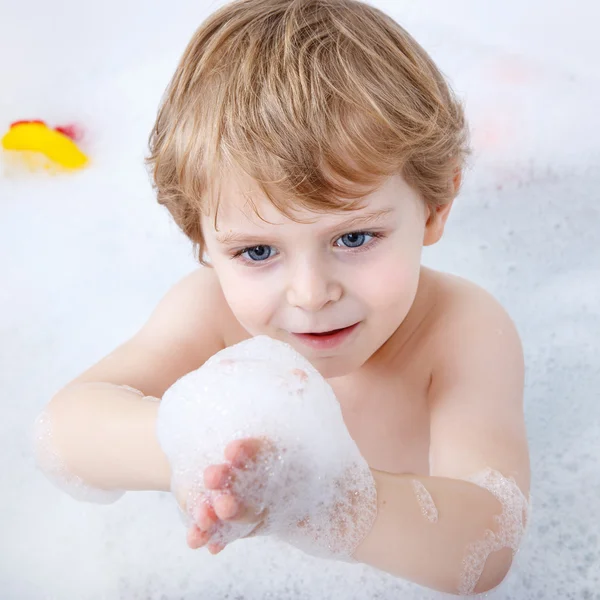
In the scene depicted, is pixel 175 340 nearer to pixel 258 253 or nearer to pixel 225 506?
pixel 258 253

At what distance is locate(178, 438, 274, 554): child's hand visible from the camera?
0.76 m

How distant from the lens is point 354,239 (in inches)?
39.9

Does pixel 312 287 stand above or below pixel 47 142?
above

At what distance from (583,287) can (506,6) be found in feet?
2.54

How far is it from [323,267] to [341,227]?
0.05 metres

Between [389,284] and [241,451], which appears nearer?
[241,451]

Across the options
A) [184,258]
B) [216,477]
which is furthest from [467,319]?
[184,258]

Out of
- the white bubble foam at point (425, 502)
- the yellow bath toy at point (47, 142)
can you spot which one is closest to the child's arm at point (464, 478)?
the white bubble foam at point (425, 502)

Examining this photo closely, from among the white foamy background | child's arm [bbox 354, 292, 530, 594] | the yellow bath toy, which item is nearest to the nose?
child's arm [bbox 354, 292, 530, 594]

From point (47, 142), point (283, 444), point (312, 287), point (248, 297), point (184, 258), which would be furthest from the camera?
point (47, 142)

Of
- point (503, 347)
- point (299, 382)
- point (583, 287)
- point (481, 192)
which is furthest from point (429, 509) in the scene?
point (481, 192)

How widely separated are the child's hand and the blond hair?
0.93 feet

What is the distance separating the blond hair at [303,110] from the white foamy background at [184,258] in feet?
1.95

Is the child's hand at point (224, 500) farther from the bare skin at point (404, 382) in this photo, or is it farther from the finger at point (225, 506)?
the bare skin at point (404, 382)
